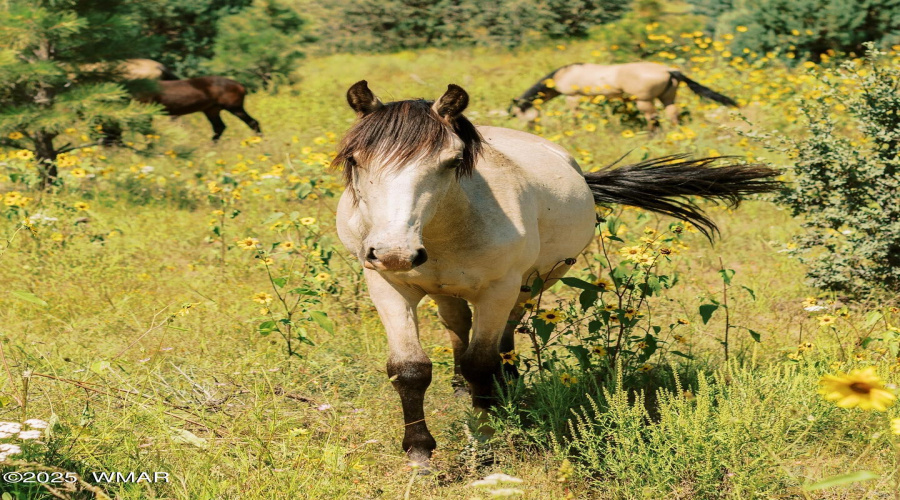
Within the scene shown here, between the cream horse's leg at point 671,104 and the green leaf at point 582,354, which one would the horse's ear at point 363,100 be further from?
the cream horse's leg at point 671,104

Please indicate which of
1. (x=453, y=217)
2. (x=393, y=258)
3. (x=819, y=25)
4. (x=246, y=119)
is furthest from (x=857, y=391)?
(x=819, y=25)

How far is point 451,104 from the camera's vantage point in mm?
2986

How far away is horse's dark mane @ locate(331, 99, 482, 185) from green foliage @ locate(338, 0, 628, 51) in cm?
1865

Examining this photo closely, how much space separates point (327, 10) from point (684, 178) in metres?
21.1

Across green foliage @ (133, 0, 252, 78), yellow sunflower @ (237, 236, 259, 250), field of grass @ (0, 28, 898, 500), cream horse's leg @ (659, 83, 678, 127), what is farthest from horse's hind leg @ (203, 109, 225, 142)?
Answer: yellow sunflower @ (237, 236, 259, 250)

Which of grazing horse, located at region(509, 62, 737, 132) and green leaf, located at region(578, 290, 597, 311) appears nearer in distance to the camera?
green leaf, located at region(578, 290, 597, 311)

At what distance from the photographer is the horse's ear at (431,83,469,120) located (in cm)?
296

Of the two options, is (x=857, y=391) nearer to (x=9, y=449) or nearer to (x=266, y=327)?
(x=9, y=449)

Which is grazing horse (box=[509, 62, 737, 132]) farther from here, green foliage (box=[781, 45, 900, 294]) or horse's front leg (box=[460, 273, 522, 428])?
horse's front leg (box=[460, 273, 522, 428])

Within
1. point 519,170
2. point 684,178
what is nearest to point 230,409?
point 519,170

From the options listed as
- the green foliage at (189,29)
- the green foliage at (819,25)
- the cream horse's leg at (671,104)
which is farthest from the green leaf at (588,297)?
the green foliage at (189,29)

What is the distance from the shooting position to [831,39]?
52.1 feet

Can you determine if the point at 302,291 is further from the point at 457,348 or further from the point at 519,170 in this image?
the point at 519,170

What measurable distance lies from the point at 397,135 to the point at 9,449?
1505 mm
